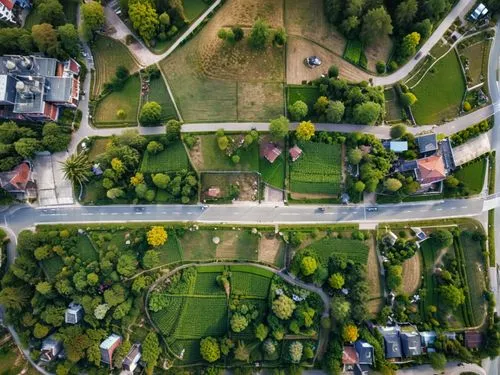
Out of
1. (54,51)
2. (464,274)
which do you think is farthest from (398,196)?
(54,51)

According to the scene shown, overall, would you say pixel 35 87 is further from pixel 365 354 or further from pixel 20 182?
pixel 365 354

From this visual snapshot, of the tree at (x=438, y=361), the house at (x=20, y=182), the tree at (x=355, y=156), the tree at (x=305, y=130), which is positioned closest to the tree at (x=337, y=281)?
the tree at (x=355, y=156)

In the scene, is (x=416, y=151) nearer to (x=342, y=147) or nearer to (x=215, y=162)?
(x=342, y=147)

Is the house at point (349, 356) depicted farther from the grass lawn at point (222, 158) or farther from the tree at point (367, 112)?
the tree at point (367, 112)

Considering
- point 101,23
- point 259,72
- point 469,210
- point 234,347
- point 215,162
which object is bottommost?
point 234,347

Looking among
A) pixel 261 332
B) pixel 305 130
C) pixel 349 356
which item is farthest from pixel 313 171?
pixel 349 356
